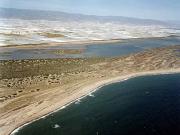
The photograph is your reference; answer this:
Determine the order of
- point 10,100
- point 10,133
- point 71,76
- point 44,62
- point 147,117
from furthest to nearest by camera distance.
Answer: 1. point 44,62
2. point 71,76
3. point 10,100
4. point 147,117
5. point 10,133

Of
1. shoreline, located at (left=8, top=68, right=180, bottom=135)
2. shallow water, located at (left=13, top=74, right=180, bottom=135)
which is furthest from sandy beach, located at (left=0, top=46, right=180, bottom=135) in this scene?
shallow water, located at (left=13, top=74, right=180, bottom=135)

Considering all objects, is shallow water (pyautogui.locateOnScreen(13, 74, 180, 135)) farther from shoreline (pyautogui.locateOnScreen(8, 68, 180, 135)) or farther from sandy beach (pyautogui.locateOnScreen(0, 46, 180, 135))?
sandy beach (pyautogui.locateOnScreen(0, 46, 180, 135))

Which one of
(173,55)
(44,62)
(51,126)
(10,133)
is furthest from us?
(173,55)

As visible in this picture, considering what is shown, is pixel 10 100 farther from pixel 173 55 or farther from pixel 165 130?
pixel 173 55

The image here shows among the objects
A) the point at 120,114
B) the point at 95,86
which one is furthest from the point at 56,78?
the point at 120,114

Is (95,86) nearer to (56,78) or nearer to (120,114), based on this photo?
(56,78)

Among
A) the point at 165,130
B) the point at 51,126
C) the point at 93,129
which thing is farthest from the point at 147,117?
the point at 51,126
